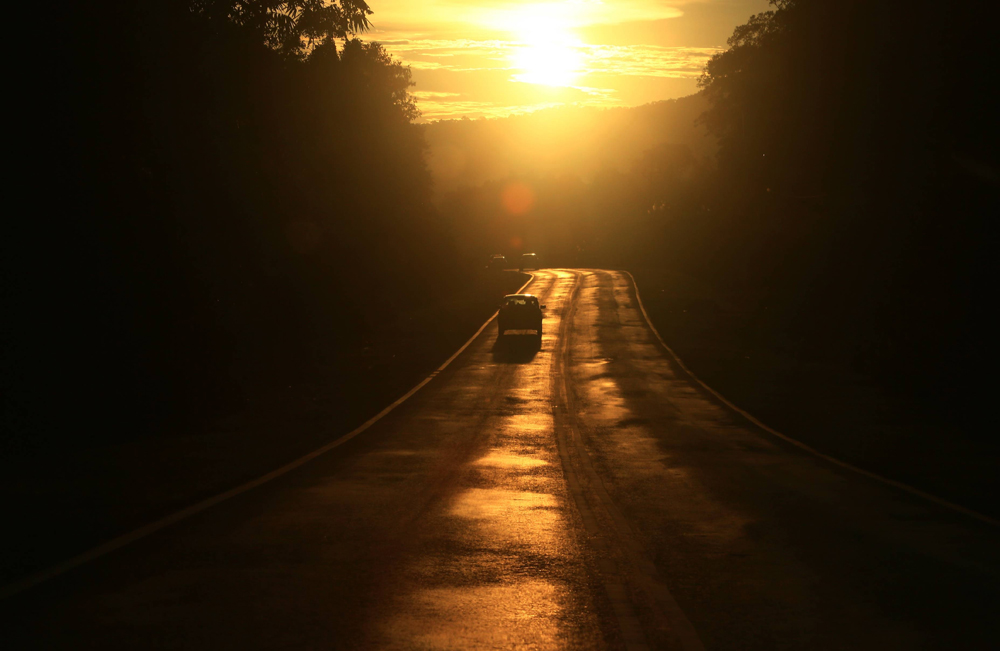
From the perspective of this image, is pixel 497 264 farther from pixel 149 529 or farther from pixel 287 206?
pixel 149 529

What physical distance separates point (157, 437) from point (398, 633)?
477 inches

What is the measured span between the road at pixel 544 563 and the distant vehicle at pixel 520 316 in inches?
954

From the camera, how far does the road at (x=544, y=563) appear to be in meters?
6.10

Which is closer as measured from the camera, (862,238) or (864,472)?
(864,472)

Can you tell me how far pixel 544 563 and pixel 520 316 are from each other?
3240cm

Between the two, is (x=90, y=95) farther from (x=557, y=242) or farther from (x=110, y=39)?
(x=557, y=242)

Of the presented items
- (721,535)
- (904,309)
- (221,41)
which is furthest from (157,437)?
(904,309)

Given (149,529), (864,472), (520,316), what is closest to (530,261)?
(520,316)

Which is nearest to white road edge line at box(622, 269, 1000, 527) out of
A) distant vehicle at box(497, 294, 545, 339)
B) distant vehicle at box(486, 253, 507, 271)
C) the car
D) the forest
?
the forest

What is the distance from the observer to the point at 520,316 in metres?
40.3

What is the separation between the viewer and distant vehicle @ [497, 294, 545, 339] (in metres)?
40.2

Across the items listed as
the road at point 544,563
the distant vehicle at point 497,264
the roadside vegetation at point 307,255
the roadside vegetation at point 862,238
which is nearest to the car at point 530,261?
the distant vehicle at point 497,264

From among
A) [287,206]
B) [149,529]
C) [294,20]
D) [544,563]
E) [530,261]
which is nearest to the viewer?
[544,563]

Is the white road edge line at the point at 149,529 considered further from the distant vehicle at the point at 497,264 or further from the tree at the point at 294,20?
the distant vehicle at the point at 497,264
